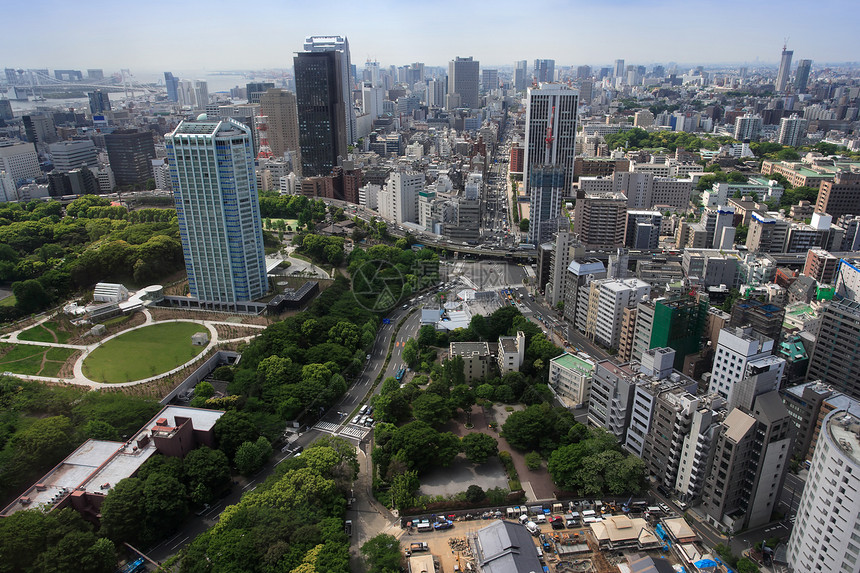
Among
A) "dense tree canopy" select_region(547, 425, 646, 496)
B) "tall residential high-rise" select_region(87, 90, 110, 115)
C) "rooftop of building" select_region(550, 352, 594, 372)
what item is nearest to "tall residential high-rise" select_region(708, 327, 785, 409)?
"dense tree canopy" select_region(547, 425, 646, 496)

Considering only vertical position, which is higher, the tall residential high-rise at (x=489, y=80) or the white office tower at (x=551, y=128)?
the tall residential high-rise at (x=489, y=80)

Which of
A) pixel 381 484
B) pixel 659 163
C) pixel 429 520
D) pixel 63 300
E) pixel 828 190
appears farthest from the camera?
pixel 659 163

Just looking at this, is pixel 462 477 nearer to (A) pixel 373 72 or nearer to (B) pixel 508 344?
(B) pixel 508 344

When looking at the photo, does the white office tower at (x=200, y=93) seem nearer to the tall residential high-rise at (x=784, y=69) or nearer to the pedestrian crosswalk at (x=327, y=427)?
the pedestrian crosswalk at (x=327, y=427)

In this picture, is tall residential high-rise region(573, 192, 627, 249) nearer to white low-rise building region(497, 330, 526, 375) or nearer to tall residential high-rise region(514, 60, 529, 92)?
white low-rise building region(497, 330, 526, 375)

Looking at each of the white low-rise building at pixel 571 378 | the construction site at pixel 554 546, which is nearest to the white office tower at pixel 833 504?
the construction site at pixel 554 546

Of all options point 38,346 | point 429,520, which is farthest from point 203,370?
point 429,520

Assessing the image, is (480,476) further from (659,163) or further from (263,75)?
(263,75)
